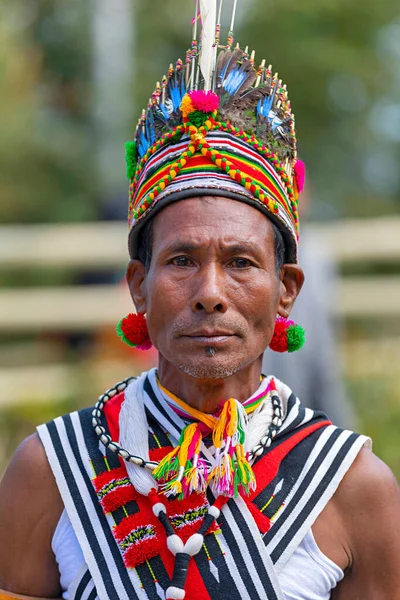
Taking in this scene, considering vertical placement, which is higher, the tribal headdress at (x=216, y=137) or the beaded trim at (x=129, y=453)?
the tribal headdress at (x=216, y=137)

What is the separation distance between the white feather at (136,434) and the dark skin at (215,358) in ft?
0.59

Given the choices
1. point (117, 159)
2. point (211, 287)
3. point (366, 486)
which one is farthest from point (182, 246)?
point (117, 159)

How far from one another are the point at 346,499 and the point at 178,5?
16.2m

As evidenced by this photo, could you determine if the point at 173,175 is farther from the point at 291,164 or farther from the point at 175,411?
the point at 175,411

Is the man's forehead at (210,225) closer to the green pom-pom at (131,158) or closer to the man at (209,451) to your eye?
the man at (209,451)

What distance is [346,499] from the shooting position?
260cm

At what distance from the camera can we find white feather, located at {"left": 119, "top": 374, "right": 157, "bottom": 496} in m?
2.60

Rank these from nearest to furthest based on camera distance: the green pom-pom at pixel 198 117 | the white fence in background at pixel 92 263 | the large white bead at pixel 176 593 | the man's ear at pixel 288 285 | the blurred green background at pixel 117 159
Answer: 1. the large white bead at pixel 176 593
2. the green pom-pom at pixel 198 117
3. the man's ear at pixel 288 285
4. the blurred green background at pixel 117 159
5. the white fence in background at pixel 92 263

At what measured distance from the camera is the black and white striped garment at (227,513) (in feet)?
8.16

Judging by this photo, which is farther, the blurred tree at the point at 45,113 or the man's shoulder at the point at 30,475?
the blurred tree at the point at 45,113

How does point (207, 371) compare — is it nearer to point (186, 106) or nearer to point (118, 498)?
point (118, 498)

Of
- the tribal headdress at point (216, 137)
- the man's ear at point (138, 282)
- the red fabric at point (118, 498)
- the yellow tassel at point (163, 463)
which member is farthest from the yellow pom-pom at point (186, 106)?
the red fabric at point (118, 498)

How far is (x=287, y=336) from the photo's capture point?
2844mm

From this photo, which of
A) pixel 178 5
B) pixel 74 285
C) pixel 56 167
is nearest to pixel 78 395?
pixel 74 285
